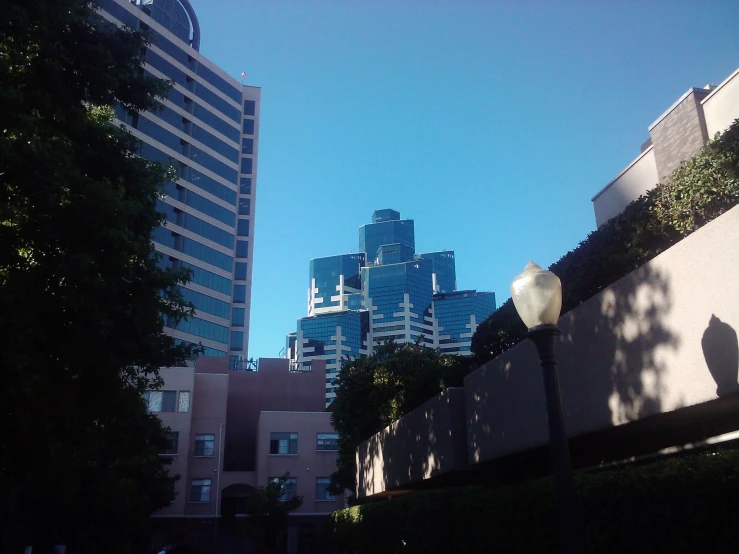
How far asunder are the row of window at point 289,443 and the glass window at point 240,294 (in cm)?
2655

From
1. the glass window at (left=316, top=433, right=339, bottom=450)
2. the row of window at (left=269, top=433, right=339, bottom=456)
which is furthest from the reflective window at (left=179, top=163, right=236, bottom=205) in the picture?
the glass window at (left=316, top=433, right=339, bottom=450)

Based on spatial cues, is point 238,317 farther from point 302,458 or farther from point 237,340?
point 302,458

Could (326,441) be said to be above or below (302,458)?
above

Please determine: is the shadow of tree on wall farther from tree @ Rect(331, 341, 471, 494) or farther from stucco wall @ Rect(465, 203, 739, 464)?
tree @ Rect(331, 341, 471, 494)

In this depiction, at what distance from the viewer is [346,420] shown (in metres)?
27.8

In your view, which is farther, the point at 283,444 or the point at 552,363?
the point at 283,444

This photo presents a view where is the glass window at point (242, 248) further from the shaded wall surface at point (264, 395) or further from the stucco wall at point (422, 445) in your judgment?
the stucco wall at point (422, 445)

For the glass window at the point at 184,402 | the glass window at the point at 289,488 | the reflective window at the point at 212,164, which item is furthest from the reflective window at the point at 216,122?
the glass window at the point at 289,488

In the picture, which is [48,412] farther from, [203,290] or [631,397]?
[203,290]

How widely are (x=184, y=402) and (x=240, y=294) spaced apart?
2690 cm

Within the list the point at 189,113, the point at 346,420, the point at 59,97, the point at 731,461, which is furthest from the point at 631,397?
the point at 189,113

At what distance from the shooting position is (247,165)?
83.2m

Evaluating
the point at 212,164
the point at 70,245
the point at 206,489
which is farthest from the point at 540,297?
the point at 212,164

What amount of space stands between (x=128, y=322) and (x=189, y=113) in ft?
221
